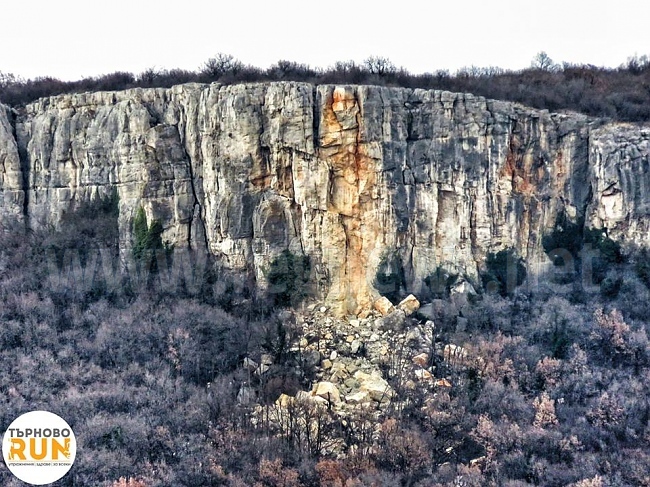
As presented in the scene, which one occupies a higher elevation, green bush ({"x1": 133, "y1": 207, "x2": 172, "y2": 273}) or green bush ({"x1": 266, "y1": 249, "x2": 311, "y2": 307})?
green bush ({"x1": 133, "y1": 207, "x2": 172, "y2": 273})

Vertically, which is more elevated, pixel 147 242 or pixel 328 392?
pixel 147 242

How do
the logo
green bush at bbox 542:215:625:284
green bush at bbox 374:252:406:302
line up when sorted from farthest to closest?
green bush at bbox 542:215:625:284 → green bush at bbox 374:252:406:302 → the logo

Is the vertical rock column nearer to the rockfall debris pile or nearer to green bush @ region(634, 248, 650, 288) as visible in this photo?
the rockfall debris pile

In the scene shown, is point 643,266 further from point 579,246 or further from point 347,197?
point 347,197

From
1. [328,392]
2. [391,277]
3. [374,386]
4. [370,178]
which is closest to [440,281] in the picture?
[391,277]

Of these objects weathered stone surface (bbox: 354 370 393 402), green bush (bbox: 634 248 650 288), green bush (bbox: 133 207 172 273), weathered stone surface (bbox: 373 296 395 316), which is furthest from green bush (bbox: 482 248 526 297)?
green bush (bbox: 133 207 172 273)

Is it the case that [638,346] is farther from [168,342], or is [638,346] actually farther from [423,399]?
[168,342]
